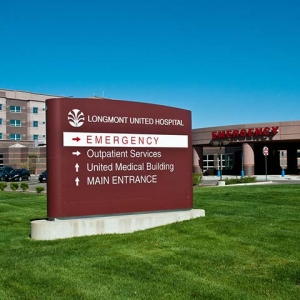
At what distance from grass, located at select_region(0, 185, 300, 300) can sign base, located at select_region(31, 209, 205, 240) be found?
0.30 m

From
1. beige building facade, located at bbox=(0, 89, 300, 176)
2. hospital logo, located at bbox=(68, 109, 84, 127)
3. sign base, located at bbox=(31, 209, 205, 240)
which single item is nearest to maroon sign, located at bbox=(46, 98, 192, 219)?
hospital logo, located at bbox=(68, 109, 84, 127)

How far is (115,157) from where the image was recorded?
9.83 m

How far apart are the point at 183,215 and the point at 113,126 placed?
270 cm

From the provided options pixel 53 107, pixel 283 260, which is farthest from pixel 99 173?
pixel 283 260

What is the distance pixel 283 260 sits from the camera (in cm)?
691

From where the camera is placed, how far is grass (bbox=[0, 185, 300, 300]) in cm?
564

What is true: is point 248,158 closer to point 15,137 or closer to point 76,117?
point 76,117

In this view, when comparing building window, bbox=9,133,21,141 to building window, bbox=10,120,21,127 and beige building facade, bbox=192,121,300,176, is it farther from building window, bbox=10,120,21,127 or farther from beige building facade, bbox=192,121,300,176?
beige building facade, bbox=192,121,300,176

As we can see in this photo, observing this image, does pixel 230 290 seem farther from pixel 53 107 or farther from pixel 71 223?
pixel 53 107

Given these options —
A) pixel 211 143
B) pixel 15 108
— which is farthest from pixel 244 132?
pixel 15 108

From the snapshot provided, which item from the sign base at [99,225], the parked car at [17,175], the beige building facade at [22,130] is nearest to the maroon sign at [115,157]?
the sign base at [99,225]

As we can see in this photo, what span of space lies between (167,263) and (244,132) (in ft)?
143

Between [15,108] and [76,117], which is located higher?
[15,108]

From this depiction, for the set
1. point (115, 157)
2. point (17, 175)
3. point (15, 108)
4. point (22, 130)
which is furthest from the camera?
point (22, 130)
